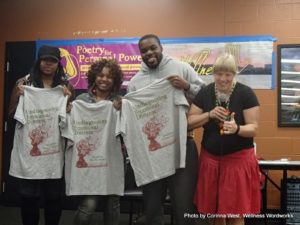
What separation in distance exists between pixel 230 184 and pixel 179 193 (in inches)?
14.8

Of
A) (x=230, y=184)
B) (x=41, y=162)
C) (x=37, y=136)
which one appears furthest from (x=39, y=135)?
(x=230, y=184)

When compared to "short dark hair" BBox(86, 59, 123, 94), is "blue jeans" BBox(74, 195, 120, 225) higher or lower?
lower

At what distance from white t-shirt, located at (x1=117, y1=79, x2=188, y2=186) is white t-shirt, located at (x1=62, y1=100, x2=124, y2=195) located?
113 millimetres

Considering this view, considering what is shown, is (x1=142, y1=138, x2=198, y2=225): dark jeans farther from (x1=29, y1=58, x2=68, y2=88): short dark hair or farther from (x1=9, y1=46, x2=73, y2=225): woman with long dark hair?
(x1=29, y1=58, x2=68, y2=88): short dark hair

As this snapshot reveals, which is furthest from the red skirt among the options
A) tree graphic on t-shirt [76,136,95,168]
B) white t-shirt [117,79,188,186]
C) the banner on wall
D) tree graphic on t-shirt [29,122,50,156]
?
the banner on wall

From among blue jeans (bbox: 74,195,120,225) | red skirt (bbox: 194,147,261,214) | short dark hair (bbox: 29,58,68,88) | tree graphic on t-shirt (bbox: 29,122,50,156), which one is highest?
short dark hair (bbox: 29,58,68,88)

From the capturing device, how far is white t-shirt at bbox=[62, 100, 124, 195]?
2.67 metres

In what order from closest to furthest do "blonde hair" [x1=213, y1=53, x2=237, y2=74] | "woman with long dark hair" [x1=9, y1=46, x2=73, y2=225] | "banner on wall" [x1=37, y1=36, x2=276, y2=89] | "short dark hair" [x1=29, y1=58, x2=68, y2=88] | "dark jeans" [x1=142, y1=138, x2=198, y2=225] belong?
"blonde hair" [x1=213, y1=53, x2=237, y2=74] → "dark jeans" [x1=142, y1=138, x2=198, y2=225] → "woman with long dark hair" [x1=9, y1=46, x2=73, y2=225] → "short dark hair" [x1=29, y1=58, x2=68, y2=88] → "banner on wall" [x1=37, y1=36, x2=276, y2=89]

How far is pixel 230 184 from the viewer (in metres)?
2.31

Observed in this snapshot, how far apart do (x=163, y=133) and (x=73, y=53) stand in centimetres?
278

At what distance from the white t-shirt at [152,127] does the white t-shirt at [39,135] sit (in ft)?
1.66

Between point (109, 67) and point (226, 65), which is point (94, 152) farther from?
point (226, 65)

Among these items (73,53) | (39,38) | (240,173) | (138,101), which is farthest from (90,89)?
(39,38)

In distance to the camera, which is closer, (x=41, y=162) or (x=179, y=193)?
(x=179, y=193)
